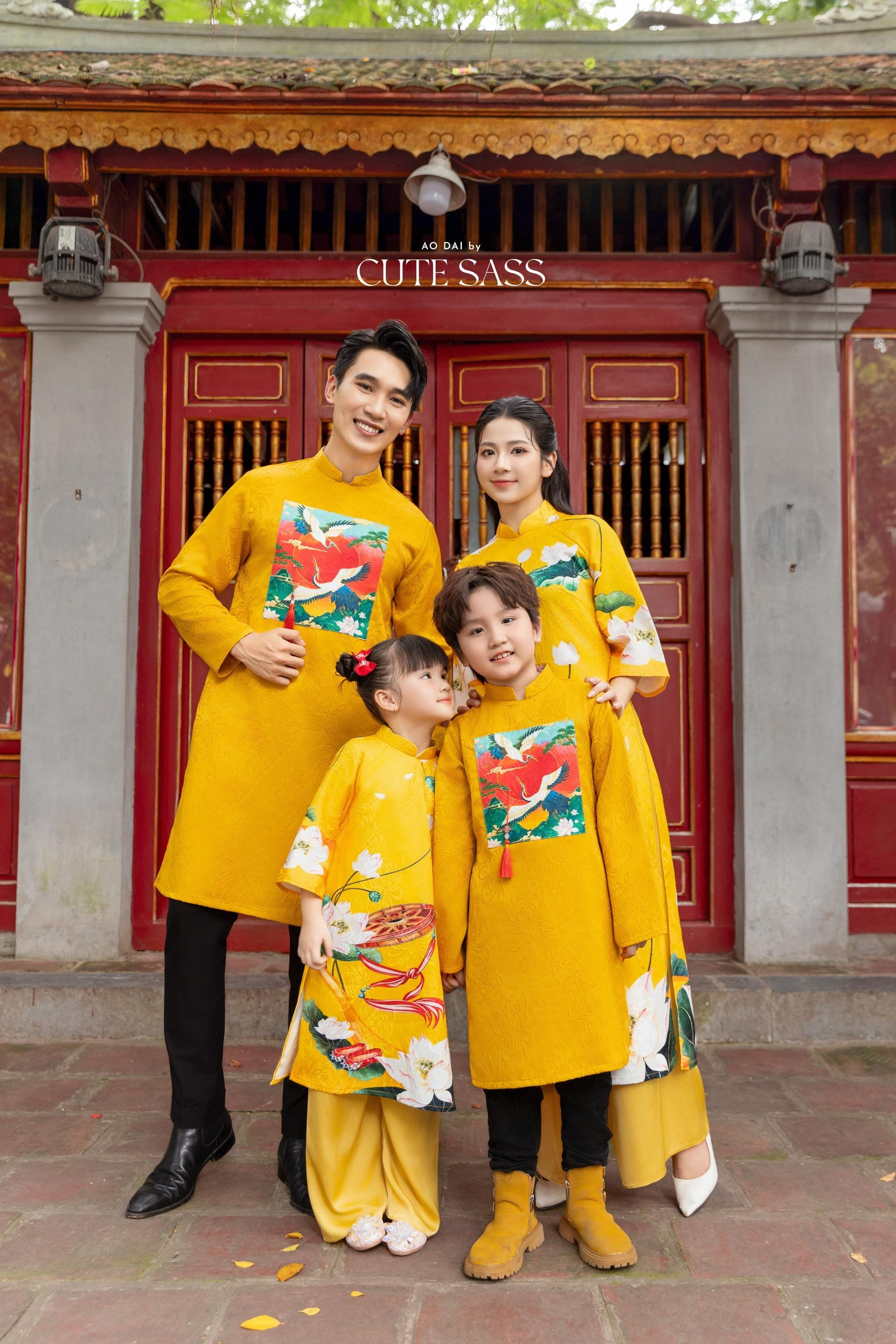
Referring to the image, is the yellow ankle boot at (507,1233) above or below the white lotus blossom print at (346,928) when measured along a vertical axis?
below

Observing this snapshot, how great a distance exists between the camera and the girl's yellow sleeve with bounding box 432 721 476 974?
242 cm

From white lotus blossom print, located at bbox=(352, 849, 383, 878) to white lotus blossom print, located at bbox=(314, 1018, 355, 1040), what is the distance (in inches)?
13.8

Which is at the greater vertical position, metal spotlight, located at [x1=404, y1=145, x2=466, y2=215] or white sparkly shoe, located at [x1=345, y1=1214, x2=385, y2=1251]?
metal spotlight, located at [x1=404, y1=145, x2=466, y2=215]

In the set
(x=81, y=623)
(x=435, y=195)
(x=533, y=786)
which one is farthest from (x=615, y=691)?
(x=81, y=623)

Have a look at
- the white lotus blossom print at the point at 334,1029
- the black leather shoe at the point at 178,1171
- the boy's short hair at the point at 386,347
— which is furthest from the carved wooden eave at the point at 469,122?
the black leather shoe at the point at 178,1171

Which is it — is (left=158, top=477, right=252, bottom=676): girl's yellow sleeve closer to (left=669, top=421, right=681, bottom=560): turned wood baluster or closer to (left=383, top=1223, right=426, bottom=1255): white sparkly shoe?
(left=383, top=1223, right=426, bottom=1255): white sparkly shoe

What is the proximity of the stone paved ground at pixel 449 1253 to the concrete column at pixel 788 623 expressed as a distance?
116cm

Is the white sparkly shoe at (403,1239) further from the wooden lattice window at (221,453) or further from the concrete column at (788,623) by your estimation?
the wooden lattice window at (221,453)

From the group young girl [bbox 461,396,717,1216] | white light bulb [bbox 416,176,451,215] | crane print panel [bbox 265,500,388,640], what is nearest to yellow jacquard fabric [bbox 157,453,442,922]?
crane print panel [bbox 265,500,388,640]

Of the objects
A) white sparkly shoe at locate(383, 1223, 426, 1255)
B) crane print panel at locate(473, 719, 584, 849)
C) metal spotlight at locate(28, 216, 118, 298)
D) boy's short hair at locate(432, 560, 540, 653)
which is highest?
metal spotlight at locate(28, 216, 118, 298)

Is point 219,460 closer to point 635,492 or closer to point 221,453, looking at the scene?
point 221,453

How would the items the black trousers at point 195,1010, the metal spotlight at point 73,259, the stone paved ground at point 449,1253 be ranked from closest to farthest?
the stone paved ground at point 449,1253, the black trousers at point 195,1010, the metal spotlight at point 73,259

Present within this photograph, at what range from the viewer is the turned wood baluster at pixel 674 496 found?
4.67 m

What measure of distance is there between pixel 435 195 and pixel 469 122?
0.33 metres
